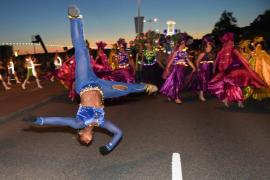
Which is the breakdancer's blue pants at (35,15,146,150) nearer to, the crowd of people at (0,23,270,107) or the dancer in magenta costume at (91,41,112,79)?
the crowd of people at (0,23,270,107)

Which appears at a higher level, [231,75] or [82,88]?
[82,88]

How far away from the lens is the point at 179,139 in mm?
7488

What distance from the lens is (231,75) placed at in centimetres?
1137

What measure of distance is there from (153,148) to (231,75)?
5.25m

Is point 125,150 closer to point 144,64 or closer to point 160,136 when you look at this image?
point 160,136

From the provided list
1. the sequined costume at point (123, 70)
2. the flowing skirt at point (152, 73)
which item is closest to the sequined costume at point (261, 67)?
the flowing skirt at point (152, 73)

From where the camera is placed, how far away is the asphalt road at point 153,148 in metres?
5.59

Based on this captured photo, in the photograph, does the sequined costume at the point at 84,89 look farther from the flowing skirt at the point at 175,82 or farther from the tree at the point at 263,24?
the tree at the point at 263,24

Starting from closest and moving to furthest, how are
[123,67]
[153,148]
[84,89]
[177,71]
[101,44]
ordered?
[84,89] < [153,148] < [177,71] < [101,44] < [123,67]

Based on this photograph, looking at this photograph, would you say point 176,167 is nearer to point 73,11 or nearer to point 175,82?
point 73,11

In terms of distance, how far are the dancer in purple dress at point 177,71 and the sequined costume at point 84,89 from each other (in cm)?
636

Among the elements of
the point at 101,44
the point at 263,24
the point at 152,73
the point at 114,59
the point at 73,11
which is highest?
the point at 73,11

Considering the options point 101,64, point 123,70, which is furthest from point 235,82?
point 101,64

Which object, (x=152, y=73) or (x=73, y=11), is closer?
(x=73, y=11)
